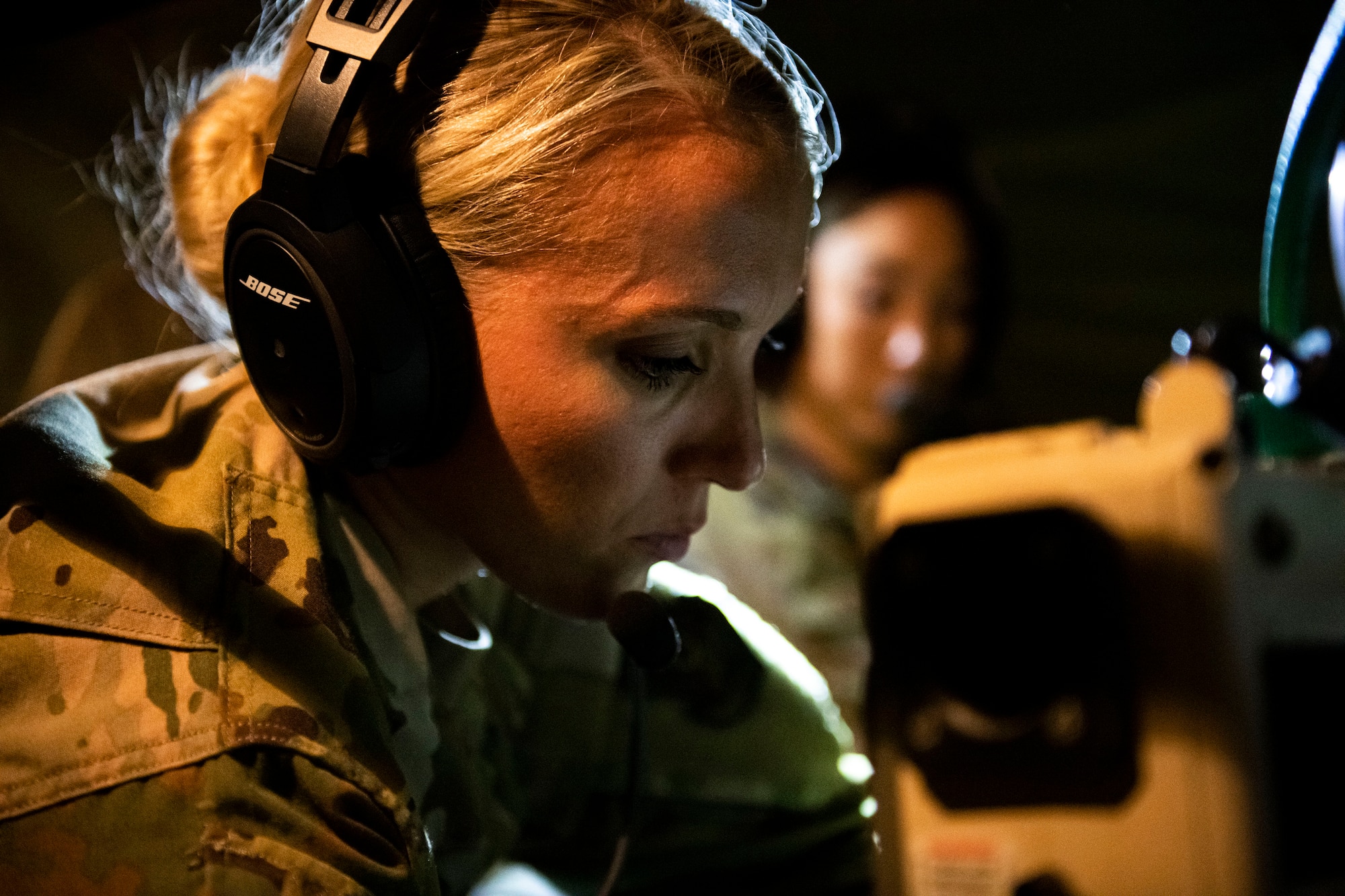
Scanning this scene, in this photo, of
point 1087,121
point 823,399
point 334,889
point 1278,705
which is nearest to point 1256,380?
point 1278,705

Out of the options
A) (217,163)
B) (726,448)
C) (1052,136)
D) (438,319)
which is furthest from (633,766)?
(1052,136)

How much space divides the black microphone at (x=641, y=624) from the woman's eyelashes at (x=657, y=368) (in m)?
0.14

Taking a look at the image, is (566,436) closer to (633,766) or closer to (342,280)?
(342,280)

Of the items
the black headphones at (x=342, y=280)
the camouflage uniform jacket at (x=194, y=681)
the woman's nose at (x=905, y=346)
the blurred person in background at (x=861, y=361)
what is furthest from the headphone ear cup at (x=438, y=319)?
the woman's nose at (x=905, y=346)

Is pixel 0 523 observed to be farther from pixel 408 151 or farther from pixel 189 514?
pixel 408 151

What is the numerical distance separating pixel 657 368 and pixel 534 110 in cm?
17

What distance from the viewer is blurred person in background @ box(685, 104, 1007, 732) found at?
5.27 ft

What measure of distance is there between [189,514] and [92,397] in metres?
0.18

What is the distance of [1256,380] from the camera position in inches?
26.5

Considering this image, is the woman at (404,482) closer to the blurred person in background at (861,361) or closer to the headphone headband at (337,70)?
the headphone headband at (337,70)

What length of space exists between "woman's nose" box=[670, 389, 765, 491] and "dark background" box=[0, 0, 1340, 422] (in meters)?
0.30

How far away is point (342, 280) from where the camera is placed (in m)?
0.58

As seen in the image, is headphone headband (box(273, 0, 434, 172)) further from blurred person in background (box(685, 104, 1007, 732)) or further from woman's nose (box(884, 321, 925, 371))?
woman's nose (box(884, 321, 925, 371))

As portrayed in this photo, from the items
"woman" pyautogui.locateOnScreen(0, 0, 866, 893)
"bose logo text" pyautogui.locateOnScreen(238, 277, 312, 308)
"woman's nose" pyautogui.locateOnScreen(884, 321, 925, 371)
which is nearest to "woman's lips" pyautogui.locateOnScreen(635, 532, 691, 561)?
"woman" pyautogui.locateOnScreen(0, 0, 866, 893)
